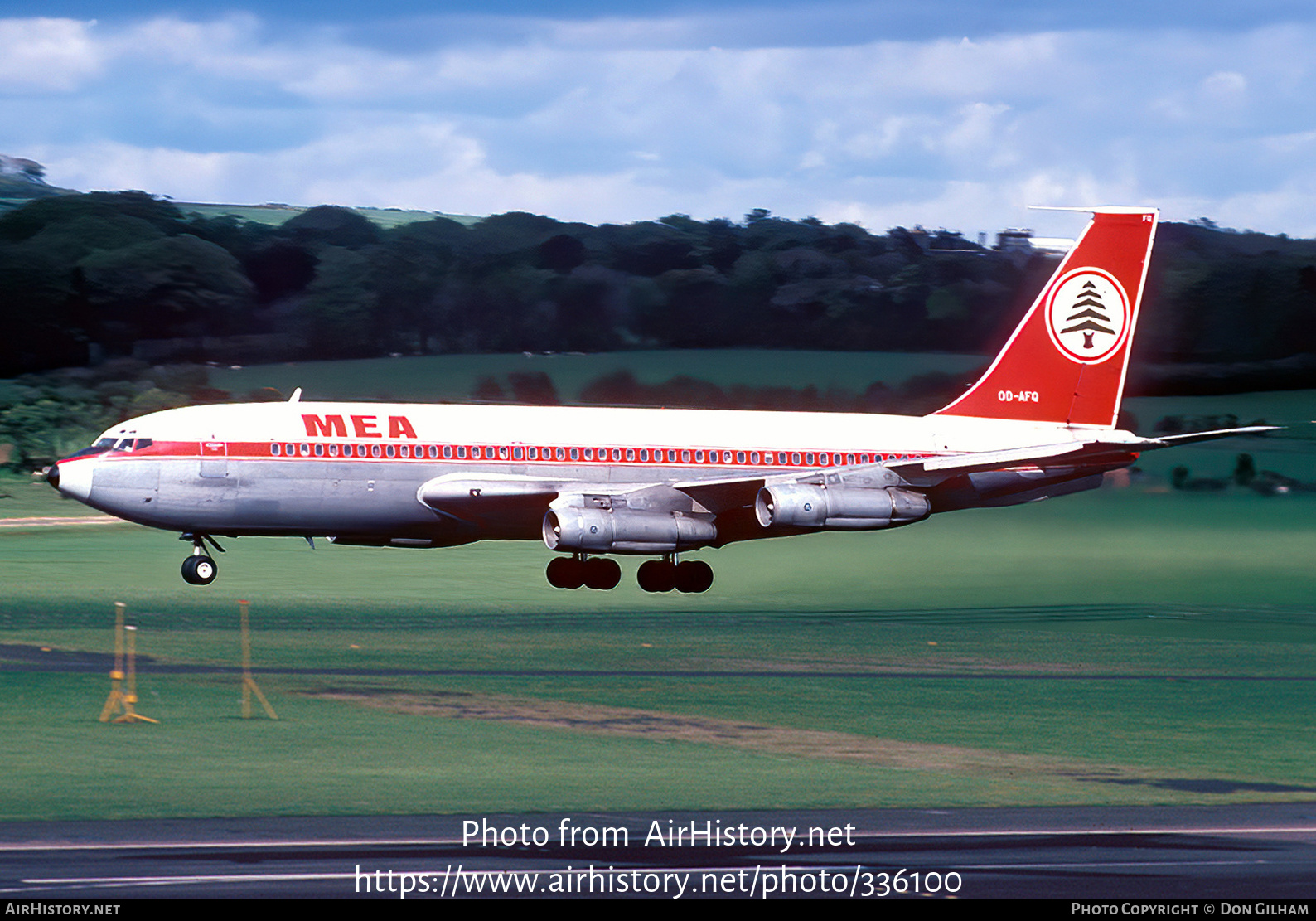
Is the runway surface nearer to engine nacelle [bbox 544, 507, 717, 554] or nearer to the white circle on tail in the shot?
engine nacelle [bbox 544, 507, 717, 554]

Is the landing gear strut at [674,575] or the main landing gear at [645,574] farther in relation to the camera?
the landing gear strut at [674,575]

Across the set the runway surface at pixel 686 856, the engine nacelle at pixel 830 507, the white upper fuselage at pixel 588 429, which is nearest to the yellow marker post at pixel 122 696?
the white upper fuselage at pixel 588 429

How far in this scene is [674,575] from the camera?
2349 inches

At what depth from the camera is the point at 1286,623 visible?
192ft

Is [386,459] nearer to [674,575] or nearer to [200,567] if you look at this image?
[200,567]

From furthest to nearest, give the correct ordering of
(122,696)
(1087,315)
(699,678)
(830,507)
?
(1087,315), (830,507), (699,678), (122,696)

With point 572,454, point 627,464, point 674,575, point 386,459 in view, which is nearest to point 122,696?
point 386,459

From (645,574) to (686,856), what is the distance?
35.1 metres

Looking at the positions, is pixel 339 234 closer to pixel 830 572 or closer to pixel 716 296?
pixel 716 296

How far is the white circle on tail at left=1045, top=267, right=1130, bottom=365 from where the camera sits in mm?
61750

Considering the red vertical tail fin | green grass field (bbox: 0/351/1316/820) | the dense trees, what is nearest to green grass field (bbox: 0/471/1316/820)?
green grass field (bbox: 0/351/1316/820)

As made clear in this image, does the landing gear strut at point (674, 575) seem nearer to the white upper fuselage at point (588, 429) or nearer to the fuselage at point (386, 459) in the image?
the fuselage at point (386, 459)

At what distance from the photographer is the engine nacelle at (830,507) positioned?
53781mm

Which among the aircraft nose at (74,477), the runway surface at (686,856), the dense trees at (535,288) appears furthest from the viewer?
the dense trees at (535,288)
